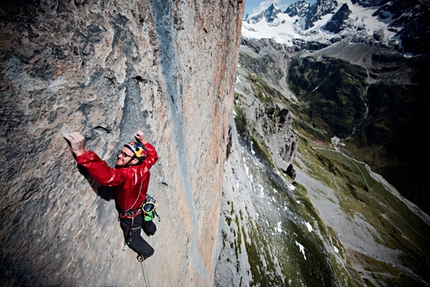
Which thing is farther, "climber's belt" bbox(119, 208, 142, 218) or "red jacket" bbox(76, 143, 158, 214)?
"climber's belt" bbox(119, 208, 142, 218)

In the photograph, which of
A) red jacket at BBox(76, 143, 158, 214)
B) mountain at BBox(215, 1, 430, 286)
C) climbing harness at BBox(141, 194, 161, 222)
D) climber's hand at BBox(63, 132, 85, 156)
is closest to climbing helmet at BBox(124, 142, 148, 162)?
red jacket at BBox(76, 143, 158, 214)

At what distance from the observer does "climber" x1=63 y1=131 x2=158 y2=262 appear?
372 centimetres

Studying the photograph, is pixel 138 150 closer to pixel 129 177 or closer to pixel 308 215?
pixel 129 177

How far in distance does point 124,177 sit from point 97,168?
2.30 feet

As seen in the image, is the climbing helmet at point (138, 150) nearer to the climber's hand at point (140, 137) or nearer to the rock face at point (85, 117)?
the rock face at point (85, 117)

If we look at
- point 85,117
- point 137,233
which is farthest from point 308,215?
point 85,117

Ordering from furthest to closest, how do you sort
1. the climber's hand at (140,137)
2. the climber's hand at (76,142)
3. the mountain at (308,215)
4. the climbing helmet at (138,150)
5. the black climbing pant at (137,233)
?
the mountain at (308,215), the climber's hand at (140,137), the black climbing pant at (137,233), the climbing helmet at (138,150), the climber's hand at (76,142)

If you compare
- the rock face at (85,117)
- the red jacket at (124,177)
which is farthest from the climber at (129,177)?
the rock face at (85,117)

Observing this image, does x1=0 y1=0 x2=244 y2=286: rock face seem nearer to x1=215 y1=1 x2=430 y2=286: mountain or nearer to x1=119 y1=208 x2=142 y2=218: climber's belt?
x1=119 y1=208 x2=142 y2=218: climber's belt

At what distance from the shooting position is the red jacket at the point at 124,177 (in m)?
3.73

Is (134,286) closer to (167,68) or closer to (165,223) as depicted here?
(165,223)

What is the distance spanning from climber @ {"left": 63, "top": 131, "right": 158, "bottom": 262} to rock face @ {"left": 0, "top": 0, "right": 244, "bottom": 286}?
0.73 ft

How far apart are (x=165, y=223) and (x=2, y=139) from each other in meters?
4.85

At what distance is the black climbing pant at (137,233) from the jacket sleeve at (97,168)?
1.48 m
